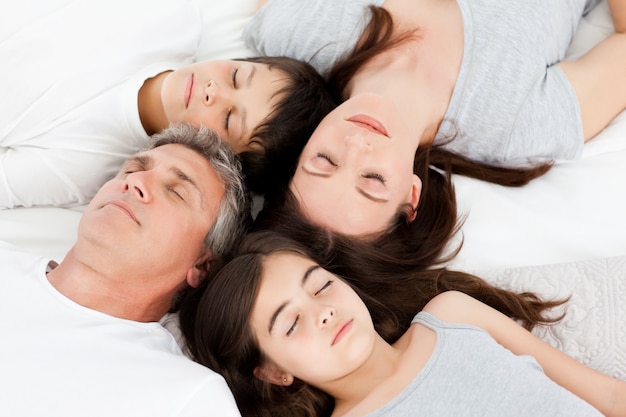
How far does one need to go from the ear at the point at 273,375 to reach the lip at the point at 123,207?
0.51m

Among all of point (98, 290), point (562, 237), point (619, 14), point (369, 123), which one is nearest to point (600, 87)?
point (619, 14)

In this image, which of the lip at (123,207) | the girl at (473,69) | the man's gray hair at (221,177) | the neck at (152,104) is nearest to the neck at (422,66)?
the girl at (473,69)

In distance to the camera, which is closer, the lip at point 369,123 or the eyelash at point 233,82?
the lip at point 369,123

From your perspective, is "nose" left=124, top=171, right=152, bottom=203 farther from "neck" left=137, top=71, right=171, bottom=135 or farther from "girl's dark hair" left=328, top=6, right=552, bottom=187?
"girl's dark hair" left=328, top=6, right=552, bottom=187

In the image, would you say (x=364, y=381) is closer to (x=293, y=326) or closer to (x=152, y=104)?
(x=293, y=326)

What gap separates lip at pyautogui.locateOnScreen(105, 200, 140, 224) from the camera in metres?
1.70

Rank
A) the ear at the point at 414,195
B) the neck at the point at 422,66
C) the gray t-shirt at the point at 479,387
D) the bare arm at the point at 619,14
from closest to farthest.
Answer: the gray t-shirt at the point at 479,387
the ear at the point at 414,195
the neck at the point at 422,66
the bare arm at the point at 619,14

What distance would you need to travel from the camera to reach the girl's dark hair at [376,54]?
2143 millimetres

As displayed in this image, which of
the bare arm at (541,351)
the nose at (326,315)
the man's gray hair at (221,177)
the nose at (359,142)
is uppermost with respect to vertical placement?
the nose at (359,142)

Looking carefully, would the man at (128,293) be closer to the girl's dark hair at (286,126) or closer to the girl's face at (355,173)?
the girl's dark hair at (286,126)

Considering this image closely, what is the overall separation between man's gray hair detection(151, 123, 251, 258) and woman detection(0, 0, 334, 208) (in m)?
0.09

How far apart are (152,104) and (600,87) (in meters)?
1.49

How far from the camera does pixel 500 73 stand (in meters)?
2.14

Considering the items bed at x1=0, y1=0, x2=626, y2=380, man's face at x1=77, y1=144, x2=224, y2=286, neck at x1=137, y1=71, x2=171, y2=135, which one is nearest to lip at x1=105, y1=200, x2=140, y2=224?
man's face at x1=77, y1=144, x2=224, y2=286
